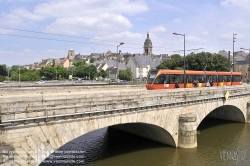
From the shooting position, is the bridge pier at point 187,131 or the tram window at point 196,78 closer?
the bridge pier at point 187,131

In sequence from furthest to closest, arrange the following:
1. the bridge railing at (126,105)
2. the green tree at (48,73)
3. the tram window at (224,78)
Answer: the green tree at (48,73) < the tram window at (224,78) < the bridge railing at (126,105)

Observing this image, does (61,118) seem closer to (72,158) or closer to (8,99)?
(8,99)

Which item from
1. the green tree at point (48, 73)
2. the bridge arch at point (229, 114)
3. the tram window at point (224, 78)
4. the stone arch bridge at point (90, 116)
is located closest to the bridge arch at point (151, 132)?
the stone arch bridge at point (90, 116)

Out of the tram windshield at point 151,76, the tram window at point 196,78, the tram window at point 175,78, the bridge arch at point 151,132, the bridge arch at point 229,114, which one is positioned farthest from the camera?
the tram window at point 196,78

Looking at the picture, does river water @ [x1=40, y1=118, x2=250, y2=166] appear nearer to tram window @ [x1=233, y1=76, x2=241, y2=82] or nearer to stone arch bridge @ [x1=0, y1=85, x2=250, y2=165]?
stone arch bridge @ [x1=0, y1=85, x2=250, y2=165]

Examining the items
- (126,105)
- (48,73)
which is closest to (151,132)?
(126,105)

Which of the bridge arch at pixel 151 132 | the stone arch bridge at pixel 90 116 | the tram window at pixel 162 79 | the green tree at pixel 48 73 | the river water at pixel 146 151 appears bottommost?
the river water at pixel 146 151

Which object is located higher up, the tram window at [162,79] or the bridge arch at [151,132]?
the tram window at [162,79]

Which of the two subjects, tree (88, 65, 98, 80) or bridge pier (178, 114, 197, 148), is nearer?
bridge pier (178, 114, 197, 148)

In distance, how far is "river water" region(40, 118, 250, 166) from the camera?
15.7m

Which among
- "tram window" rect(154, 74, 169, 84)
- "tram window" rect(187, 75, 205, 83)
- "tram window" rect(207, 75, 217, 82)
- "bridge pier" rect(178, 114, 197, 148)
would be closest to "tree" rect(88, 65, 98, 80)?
"tram window" rect(207, 75, 217, 82)

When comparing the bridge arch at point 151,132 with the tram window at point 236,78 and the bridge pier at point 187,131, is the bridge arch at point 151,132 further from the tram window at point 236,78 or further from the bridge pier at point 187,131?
the tram window at point 236,78

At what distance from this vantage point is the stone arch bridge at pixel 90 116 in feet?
33.1

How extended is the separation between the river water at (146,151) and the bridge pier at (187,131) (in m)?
0.51
